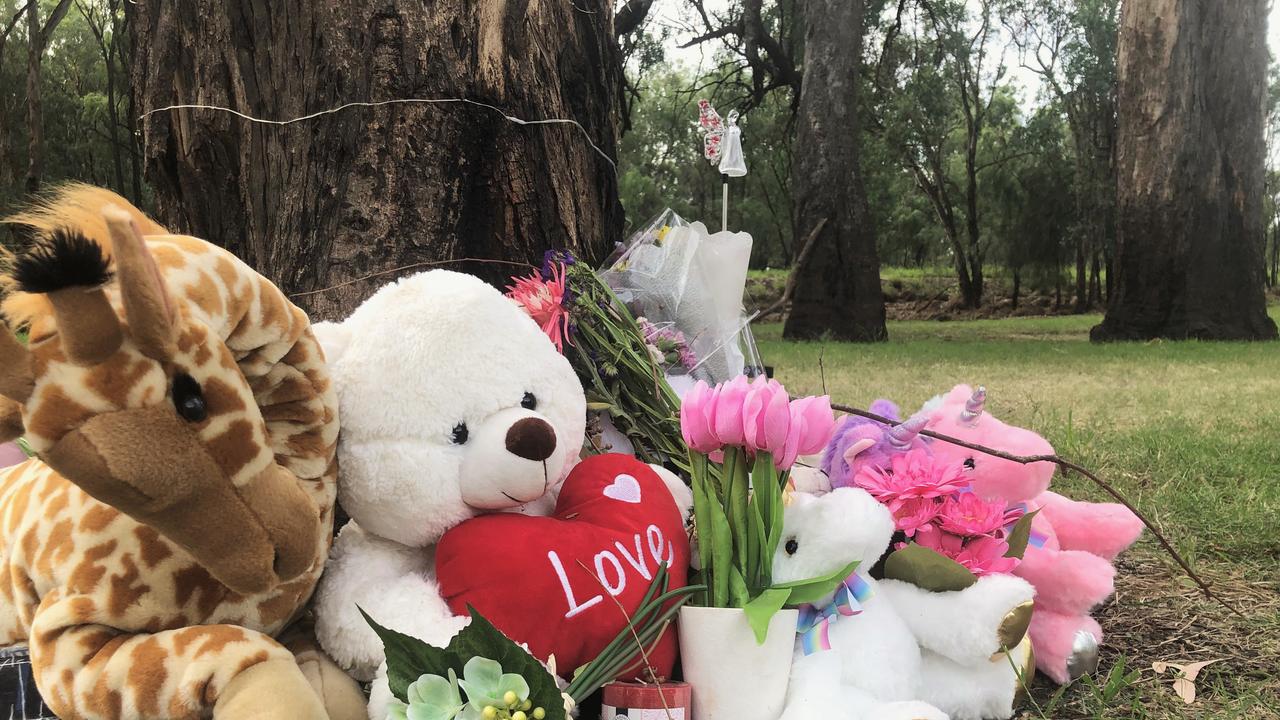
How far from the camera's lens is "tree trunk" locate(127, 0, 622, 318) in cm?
189

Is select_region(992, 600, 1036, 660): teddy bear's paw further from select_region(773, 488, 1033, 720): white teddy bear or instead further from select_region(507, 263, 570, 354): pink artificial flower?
select_region(507, 263, 570, 354): pink artificial flower

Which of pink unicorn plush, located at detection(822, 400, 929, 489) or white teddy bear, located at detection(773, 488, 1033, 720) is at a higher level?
pink unicorn plush, located at detection(822, 400, 929, 489)

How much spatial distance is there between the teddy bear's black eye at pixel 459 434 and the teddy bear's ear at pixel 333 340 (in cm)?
21

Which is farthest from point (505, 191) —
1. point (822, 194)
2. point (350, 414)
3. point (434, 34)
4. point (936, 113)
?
point (936, 113)

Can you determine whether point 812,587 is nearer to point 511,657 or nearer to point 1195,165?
point 511,657

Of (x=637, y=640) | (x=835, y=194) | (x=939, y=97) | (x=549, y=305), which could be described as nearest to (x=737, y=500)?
(x=637, y=640)

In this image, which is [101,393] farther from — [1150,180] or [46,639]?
[1150,180]

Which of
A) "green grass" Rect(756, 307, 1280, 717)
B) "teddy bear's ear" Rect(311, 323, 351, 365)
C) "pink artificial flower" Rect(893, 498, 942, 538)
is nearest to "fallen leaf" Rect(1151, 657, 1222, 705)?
"green grass" Rect(756, 307, 1280, 717)

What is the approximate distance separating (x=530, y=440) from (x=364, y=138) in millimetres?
964

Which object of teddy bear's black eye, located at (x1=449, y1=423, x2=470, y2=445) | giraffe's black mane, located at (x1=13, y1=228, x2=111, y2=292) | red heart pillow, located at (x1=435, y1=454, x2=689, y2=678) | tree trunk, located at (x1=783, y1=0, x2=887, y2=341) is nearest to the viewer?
giraffe's black mane, located at (x1=13, y1=228, x2=111, y2=292)

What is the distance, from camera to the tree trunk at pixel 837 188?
10.5m

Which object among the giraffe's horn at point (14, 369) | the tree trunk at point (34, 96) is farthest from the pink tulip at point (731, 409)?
the tree trunk at point (34, 96)

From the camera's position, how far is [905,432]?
165 cm

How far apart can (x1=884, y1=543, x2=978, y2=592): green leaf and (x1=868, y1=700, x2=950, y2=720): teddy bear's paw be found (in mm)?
245
